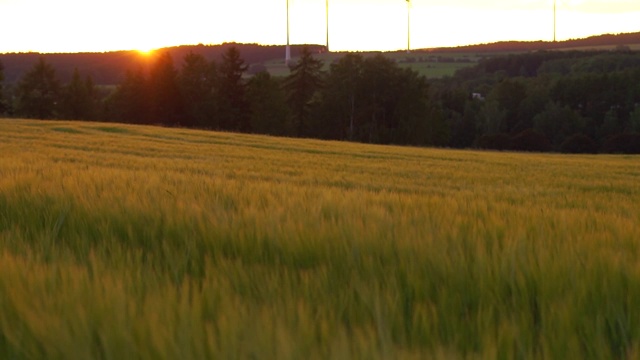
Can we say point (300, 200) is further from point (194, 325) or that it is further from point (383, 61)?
point (383, 61)

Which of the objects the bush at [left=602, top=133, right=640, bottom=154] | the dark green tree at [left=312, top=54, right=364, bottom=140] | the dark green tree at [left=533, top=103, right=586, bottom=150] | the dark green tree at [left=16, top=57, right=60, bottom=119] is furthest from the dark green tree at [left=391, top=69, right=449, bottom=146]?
the dark green tree at [left=16, top=57, right=60, bottom=119]

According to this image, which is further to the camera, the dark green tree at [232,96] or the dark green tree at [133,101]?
the dark green tree at [133,101]

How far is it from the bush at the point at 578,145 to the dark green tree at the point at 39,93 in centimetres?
5374

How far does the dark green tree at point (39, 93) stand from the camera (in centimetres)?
6531

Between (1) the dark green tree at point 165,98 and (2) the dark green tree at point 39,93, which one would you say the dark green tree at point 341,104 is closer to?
(1) the dark green tree at point 165,98

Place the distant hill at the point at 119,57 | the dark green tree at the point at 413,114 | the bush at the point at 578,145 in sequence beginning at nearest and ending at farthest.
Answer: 1. the dark green tree at the point at 413,114
2. the bush at the point at 578,145
3. the distant hill at the point at 119,57

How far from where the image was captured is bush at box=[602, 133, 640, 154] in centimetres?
7412

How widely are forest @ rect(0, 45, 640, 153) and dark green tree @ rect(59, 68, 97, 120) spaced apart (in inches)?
3.8

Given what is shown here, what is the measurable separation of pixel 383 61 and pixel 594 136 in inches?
1292

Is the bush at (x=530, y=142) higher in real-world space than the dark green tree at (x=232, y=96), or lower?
lower

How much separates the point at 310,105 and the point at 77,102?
75.3 ft

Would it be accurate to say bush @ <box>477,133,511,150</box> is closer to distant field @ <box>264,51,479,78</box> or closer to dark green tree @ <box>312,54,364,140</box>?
dark green tree @ <box>312,54,364,140</box>

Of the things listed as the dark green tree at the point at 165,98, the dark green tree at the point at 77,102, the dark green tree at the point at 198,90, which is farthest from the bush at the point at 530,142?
the dark green tree at the point at 77,102

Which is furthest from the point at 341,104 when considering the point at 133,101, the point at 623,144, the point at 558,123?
the point at 558,123
